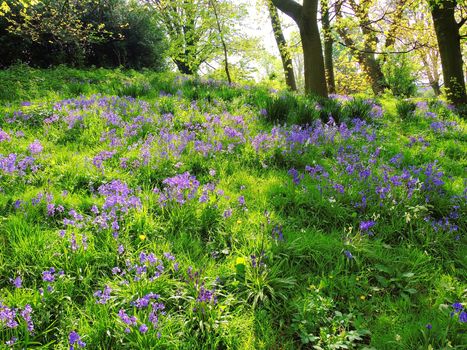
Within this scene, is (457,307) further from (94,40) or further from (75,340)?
(94,40)

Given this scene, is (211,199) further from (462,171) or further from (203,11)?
(203,11)

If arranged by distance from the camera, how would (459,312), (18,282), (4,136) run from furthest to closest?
(4,136) < (459,312) < (18,282)

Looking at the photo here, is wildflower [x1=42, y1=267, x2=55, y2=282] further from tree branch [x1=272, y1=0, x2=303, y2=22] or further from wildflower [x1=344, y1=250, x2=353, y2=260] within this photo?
tree branch [x1=272, y1=0, x2=303, y2=22]

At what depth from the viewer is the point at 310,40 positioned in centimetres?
905

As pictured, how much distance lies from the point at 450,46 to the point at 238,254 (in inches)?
359

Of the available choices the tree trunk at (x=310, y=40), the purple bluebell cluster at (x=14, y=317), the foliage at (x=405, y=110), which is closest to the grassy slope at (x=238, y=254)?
the purple bluebell cluster at (x=14, y=317)

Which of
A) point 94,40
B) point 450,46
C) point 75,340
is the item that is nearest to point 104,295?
point 75,340

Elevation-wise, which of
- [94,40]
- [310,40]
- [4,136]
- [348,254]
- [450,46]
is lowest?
[348,254]

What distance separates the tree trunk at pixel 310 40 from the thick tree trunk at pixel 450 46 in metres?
3.12

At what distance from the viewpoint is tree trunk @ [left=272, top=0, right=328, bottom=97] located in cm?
A: 888

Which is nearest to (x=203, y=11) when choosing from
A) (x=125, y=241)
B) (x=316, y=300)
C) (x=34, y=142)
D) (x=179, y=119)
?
(x=179, y=119)

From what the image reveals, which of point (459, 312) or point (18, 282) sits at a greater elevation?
point (18, 282)

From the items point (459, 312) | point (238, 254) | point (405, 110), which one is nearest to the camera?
point (459, 312)

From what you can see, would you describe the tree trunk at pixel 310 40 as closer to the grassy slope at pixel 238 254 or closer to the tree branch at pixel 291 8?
the tree branch at pixel 291 8
